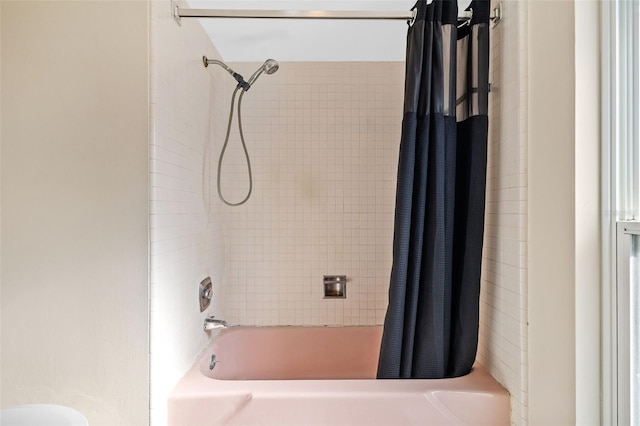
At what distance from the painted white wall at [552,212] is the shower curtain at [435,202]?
0.69 feet

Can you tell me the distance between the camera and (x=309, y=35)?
2068 mm

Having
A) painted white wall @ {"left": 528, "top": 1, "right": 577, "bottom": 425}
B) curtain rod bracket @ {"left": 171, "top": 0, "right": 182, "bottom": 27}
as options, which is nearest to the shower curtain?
painted white wall @ {"left": 528, "top": 1, "right": 577, "bottom": 425}

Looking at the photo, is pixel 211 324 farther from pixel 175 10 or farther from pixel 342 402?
pixel 175 10

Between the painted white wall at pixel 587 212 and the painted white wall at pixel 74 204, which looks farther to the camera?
the painted white wall at pixel 74 204

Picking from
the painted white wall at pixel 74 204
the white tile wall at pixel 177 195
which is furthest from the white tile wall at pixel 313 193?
the painted white wall at pixel 74 204

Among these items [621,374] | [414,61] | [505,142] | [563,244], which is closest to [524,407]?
[621,374]

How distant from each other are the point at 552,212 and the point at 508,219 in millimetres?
181

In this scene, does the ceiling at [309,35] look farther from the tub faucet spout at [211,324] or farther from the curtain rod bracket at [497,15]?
the tub faucet spout at [211,324]

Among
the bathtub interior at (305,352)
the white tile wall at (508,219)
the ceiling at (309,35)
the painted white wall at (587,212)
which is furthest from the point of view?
the bathtub interior at (305,352)

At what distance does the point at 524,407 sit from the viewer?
3.91 feet

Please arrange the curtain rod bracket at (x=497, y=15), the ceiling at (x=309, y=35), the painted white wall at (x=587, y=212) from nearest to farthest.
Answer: the painted white wall at (x=587, y=212) < the curtain rod bracket at (x=497, y=15) < the ceiling at (x=309, y=35)

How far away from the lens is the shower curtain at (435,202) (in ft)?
4.49

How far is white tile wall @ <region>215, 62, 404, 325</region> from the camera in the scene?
2141 millimetres

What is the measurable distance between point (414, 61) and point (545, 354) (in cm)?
103
